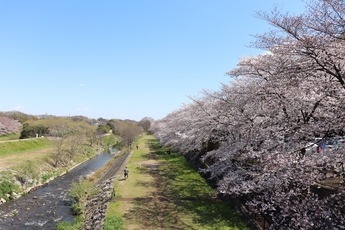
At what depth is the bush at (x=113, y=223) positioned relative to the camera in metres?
10.8

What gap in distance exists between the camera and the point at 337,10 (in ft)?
19.4

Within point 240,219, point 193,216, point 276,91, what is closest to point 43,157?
point 193,216

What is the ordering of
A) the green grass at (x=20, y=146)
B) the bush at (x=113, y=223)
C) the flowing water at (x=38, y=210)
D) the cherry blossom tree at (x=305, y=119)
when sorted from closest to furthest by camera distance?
the cherry blossom tree at (x=305, y=119)
the bush at (x=113, y=223)
the flowing water at (x=38, y=210)
the green grass at (x=20, y=146)

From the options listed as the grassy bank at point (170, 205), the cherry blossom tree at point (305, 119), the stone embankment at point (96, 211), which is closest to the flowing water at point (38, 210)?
the stone embankment at point (96, 211)

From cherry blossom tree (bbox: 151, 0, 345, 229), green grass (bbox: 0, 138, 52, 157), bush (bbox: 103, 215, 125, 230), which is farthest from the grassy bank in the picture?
green grass (bbox: 0, 138, 52, 157)

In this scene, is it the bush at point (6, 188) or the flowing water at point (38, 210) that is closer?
the flowing water at point (38, 210)

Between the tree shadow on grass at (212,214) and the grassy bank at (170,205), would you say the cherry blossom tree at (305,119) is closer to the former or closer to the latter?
the tree shadow on grass at (212,214)

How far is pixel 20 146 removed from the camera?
36.1 meters

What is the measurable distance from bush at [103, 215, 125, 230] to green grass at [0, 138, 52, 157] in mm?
28699

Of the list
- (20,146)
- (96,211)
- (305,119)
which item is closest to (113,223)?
(96,211)

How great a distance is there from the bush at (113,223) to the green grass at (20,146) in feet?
94.2

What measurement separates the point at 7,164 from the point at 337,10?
31.8 m

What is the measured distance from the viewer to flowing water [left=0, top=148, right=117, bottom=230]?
13.3m

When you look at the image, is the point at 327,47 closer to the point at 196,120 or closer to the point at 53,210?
the point at 196,120
